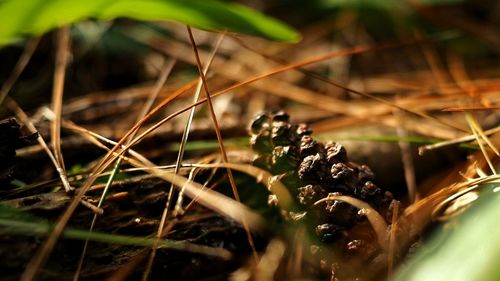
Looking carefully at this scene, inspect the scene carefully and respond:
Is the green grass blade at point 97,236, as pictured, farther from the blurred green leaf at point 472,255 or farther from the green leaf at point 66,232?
the blurred green leaf at point 472,255

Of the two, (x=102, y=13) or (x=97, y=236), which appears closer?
(x=97, y=236)

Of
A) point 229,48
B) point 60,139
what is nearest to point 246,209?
point 60,139

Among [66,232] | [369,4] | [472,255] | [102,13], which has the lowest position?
[66,232]

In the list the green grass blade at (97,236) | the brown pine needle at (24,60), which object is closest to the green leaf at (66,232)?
the green grass blade at (97,236)

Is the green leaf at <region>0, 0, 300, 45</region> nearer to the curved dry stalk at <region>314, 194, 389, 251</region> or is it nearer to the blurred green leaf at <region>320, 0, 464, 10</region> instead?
the curved dry stalk at <region>314, 194, 389, 251</region>

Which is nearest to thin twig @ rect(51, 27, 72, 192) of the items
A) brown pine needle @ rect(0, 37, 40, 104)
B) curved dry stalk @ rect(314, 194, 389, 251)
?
brown pine needle @ rect(0, 37, 40, 104)

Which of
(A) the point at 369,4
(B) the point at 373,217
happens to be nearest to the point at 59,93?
(B) the point at 373,217

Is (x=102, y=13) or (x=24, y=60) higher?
(x=102, y=13)

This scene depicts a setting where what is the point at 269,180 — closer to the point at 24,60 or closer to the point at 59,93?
the point at 59,93
